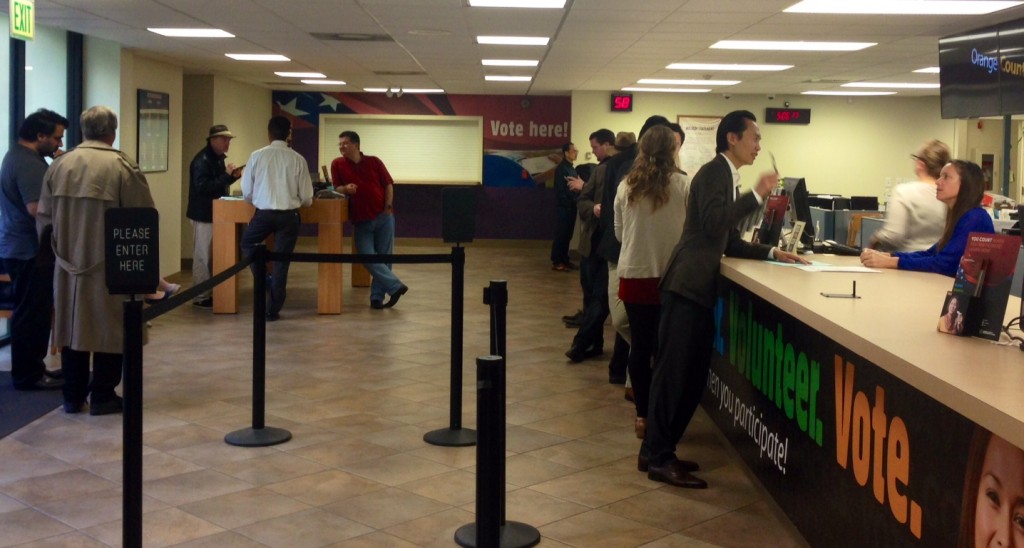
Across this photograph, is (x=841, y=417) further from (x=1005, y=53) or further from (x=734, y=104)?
(x=734, y=104)

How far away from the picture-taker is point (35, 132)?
6.07 metres

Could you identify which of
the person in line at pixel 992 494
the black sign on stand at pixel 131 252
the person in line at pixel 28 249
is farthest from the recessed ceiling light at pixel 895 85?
the person in line at pixel 992 494

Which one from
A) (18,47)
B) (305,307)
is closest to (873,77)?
(305,307)

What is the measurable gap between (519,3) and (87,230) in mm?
3530

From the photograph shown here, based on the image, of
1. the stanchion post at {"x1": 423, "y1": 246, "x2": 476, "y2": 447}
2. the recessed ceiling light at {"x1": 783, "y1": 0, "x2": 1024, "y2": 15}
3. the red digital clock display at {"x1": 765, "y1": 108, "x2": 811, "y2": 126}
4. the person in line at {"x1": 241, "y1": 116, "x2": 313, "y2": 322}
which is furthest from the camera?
the red digital clock display at {"x1": 765, "y1": 108, "x2": 811, "y2": 126}

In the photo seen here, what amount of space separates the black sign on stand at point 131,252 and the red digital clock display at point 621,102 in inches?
487

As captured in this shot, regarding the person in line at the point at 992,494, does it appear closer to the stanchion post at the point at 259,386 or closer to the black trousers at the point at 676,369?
→ the black trousers at the point at 676,369

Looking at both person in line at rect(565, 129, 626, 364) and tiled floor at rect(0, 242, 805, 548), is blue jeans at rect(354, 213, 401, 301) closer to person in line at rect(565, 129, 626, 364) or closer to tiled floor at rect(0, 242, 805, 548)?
tiled floor at rect(0, 242, 805, 548)

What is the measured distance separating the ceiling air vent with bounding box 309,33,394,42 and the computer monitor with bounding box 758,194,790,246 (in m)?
4.83

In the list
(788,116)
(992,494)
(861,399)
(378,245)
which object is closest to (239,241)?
(378,245)

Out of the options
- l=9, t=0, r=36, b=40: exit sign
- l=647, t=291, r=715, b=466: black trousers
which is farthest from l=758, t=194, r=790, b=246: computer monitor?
l=9, t=0, r=36, b=40: exit sign

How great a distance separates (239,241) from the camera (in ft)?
31.3

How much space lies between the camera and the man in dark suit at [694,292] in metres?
4.34

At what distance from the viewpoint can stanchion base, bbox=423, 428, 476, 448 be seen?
5.09 meters
